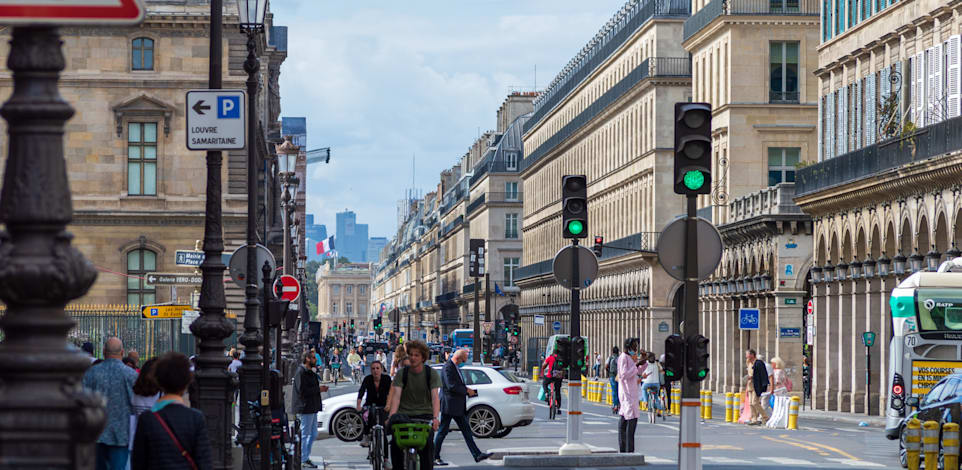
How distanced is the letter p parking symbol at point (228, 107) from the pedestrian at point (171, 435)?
29.8ft

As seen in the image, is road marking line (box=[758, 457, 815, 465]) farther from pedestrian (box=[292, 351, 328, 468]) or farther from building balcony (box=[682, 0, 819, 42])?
building balcony (box=[682, 0, 819, 42])

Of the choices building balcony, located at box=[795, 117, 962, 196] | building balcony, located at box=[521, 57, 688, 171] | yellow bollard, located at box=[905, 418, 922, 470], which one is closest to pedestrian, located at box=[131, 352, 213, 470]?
yellow bollard, located at box=[905, 418, 922, 470]

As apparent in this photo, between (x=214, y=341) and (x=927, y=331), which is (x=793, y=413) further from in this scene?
(x=214, y=341)

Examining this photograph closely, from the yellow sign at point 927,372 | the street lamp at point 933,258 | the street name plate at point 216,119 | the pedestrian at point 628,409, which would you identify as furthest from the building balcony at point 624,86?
the street name plate at point 216,119

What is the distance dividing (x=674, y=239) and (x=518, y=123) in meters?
129

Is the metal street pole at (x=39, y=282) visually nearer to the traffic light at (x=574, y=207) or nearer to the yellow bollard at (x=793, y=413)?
the traffic light at (x=574, y=207)

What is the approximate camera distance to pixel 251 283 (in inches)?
955

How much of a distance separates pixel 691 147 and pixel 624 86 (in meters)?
70.9

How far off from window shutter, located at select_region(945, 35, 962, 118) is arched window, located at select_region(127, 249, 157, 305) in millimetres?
26208

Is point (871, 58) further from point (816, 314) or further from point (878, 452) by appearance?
point (878, 452)

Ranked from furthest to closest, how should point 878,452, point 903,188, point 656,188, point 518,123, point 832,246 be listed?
point 518,123 → point 656,188 → point 832,246 → point 903,188 → point 878,452

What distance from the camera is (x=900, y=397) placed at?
31484 millimetres

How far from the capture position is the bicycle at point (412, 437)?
1786cm

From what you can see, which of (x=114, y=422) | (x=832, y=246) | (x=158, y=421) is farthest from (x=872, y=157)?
(x=158, y=421)
